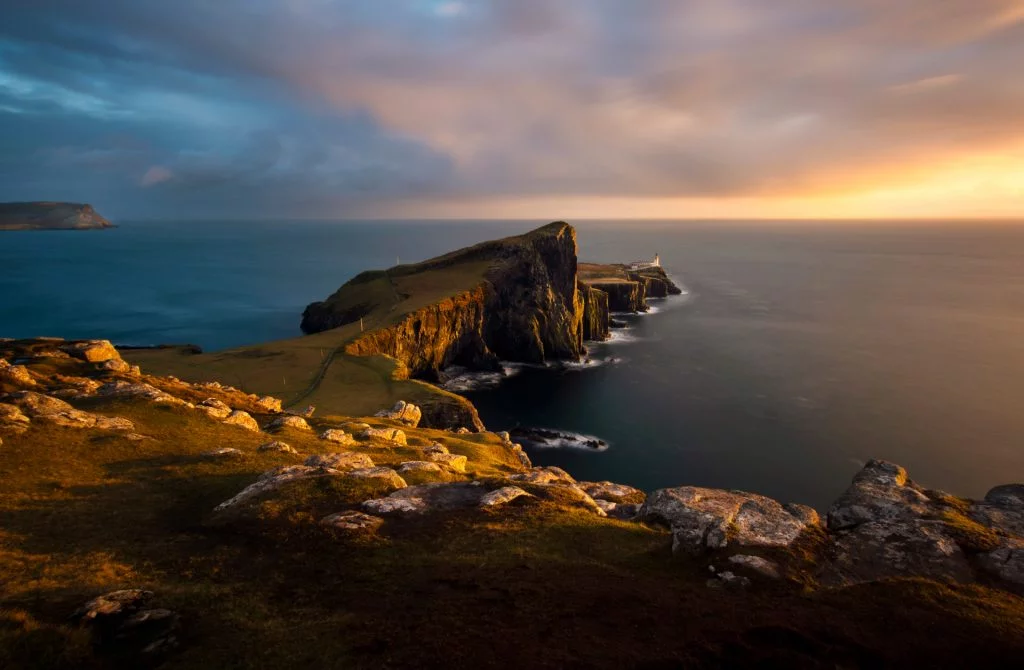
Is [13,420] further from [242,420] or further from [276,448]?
[276,448]

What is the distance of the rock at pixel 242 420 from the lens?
1412 inches

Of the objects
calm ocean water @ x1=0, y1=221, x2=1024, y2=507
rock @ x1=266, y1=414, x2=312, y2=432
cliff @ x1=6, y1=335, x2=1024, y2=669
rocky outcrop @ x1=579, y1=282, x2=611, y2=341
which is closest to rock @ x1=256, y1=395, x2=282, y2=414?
rock @ x1=266, y1=414, x2=312, y2=432

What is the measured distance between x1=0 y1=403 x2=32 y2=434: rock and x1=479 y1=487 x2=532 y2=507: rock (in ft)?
83.4

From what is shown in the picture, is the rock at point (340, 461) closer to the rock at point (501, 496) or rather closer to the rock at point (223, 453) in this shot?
the rock at point (223, 453)

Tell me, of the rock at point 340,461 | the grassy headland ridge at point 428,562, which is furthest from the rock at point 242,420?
the rock at point 340,461

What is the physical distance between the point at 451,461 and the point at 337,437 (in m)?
9.69

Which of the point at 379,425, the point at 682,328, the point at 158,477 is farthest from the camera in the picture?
the point at 682,328

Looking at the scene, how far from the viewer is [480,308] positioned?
12238 centimetres

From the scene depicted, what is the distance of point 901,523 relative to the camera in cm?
2078

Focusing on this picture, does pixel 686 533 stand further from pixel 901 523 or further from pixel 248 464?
pixel 248 464

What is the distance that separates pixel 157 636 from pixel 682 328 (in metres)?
157

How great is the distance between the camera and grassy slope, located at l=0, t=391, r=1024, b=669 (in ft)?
41.6

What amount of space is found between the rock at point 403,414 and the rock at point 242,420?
1875cm

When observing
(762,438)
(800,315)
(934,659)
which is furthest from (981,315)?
(934,659)
